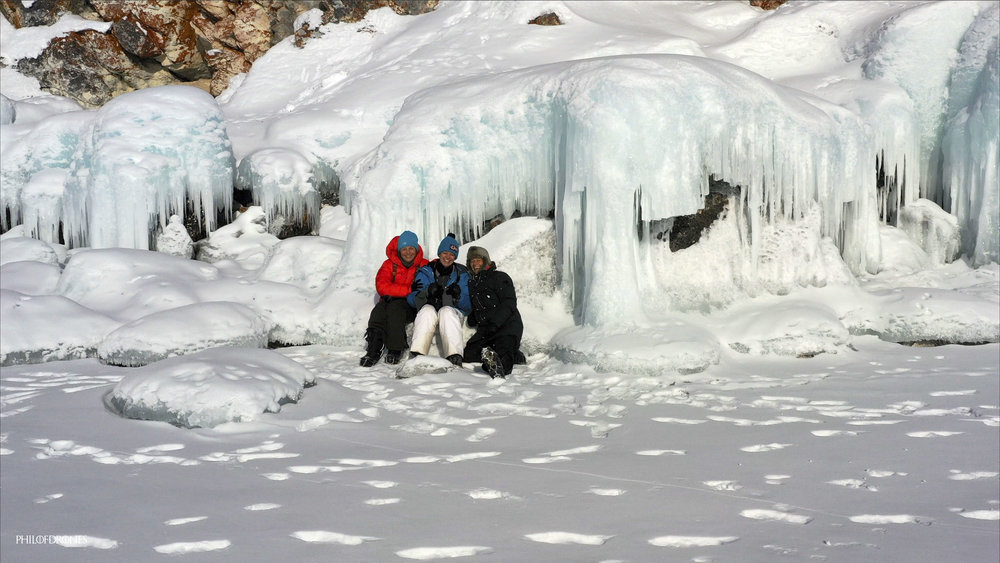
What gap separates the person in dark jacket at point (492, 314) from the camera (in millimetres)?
7375

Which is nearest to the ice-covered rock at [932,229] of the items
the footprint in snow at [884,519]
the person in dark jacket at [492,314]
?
the person in dark jacket at [492,314]

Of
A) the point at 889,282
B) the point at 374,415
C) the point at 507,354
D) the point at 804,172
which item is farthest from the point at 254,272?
the point at 889,282

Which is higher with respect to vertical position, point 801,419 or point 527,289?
point 527,289

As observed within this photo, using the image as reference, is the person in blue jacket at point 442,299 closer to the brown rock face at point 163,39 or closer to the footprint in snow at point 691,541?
the footprint in snow at point 691,541

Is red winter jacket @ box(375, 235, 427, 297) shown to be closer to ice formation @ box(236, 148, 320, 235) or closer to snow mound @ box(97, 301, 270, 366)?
snow mound @ box(97, 301, 270, 366)

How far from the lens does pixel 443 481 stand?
4.24 m

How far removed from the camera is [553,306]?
861 cm

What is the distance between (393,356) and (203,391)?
2406mm

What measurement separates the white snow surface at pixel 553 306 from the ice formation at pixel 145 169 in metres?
0.05

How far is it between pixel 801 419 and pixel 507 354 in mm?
2543

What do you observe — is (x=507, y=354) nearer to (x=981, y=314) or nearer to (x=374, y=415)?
(x=374, y=415)

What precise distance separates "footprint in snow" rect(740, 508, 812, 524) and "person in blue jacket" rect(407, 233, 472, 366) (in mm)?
4024

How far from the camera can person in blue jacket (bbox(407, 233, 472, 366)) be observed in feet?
24.7

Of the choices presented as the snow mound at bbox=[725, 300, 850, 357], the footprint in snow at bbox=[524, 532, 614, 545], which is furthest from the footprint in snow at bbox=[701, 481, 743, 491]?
the snow mound at bbox=[725, 300, 850, 357]
